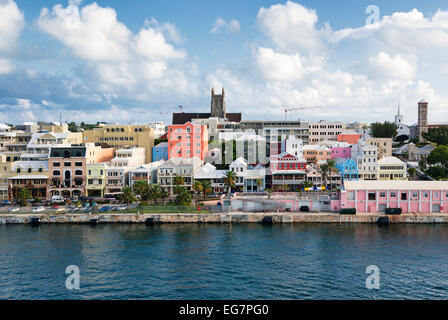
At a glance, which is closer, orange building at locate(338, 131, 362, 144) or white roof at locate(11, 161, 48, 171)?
white roof at locate(11, 161, 48, 171)

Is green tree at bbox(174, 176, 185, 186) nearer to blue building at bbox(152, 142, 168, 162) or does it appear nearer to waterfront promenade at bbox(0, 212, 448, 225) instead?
waterfront promenade at bbox(0, 212, 448, 225)

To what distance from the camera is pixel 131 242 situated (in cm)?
4738

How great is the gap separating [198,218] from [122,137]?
4456 cm

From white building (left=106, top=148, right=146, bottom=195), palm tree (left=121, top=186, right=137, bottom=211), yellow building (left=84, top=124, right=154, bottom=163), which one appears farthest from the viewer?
yellow building (left=84, top=124, right=154, bottom=163)

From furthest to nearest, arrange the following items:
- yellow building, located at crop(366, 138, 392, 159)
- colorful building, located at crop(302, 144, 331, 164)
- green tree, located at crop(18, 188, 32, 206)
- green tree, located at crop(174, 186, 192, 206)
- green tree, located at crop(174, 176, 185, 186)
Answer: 1. yellow building, located at crop(366, 138, 392, 159)
2. colorful building, located at crop(302, 144, 331, 164)
3. green tree, located at crop(174, 176, 185, 186)
4. green tree, located at crop(18, 188, 32, 206)
5. green tree, located at crop(174, 186, 192, 206)

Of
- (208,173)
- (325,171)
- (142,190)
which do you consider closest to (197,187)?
A: (208,173)

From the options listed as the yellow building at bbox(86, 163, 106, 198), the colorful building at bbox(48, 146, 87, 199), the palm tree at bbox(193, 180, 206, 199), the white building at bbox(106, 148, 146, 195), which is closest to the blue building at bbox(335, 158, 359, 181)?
the palm tree at bbox(193, 180, 206, 199)

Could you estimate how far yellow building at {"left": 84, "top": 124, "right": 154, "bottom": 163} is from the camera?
9275 cm

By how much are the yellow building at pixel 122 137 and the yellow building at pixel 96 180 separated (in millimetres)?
21542

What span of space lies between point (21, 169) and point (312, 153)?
6274cm

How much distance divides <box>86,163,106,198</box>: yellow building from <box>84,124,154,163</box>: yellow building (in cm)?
2154

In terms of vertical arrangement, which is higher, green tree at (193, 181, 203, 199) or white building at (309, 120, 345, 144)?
white building at (309, 120, 345, 144)

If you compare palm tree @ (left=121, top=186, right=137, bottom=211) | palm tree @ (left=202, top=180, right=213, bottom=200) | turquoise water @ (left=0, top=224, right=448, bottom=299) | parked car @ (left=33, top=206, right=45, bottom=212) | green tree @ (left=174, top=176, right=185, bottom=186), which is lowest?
turquoise water @ (left=0, top=224, right=448, bottom=299)
